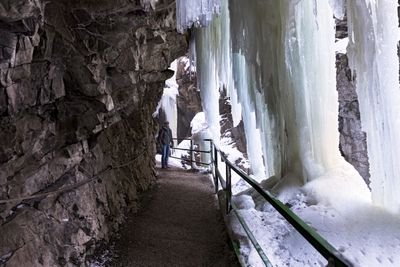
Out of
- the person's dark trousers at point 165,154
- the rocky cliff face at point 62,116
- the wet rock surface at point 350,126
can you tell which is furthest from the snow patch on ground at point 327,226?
the person's dark trousers at point 165,154

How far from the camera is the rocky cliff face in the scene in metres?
3.70

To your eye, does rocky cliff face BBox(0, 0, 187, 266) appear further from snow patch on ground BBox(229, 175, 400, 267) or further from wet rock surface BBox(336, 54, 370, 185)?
wet rock surface BBox(336, 54, 370, 185)

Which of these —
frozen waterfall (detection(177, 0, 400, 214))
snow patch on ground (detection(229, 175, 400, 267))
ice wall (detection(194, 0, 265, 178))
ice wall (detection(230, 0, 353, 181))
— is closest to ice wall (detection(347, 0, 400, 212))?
frozen waterfall (detection(177, 0, 400, 214))

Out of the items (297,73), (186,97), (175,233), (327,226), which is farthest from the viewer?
(186,97)

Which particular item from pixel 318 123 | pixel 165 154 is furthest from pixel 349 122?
pixel 318 123

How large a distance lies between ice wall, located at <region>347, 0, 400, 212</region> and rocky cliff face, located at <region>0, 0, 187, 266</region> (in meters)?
2.58

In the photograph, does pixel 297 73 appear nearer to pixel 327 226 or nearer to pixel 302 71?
pixel 302 71

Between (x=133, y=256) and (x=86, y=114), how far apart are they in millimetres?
1975

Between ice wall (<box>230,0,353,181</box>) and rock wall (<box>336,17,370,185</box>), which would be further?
rock wall (<box>336,17,370,185</box>)

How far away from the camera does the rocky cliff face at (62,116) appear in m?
3.70

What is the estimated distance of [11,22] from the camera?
10.6 feet

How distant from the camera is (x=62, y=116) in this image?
4.90 metres

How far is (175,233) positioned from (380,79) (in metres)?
3.41

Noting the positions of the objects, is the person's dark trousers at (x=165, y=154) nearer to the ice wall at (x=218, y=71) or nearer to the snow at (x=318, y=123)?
the ice wall at (x=218, y=71)
